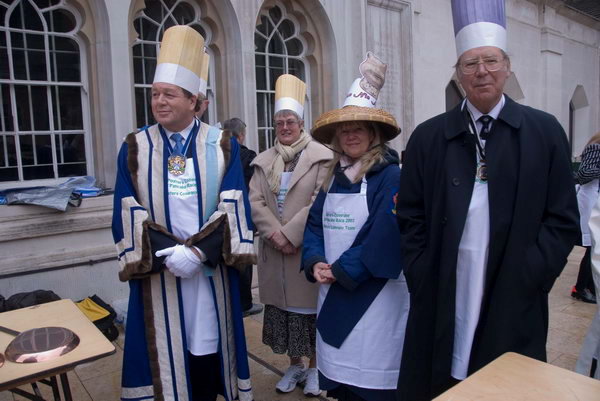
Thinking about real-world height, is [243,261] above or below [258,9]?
below

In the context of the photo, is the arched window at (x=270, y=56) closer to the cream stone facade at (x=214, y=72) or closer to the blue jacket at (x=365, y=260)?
the cream stone facade at (x=214, y=72)

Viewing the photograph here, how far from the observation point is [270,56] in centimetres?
671

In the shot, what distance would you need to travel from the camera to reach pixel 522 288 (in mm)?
1791

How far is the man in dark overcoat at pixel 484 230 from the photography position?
5.90ft

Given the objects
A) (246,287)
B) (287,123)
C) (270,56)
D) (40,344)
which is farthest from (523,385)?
(270,56)

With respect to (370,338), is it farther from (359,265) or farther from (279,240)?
(279,240)

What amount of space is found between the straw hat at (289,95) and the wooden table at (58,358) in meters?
1.81

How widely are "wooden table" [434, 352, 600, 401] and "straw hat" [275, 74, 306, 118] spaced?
230 centimetres

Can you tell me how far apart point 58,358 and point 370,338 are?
130cm

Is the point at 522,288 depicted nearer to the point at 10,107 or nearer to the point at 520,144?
the point at 520,144

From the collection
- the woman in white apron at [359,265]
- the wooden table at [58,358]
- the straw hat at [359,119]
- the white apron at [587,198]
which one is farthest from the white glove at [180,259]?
the white apron at [587,198]

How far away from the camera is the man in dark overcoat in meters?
1.80

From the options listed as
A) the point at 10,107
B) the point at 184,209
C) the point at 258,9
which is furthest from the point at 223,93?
the point at 184,209

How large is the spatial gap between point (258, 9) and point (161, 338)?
4.72 m
